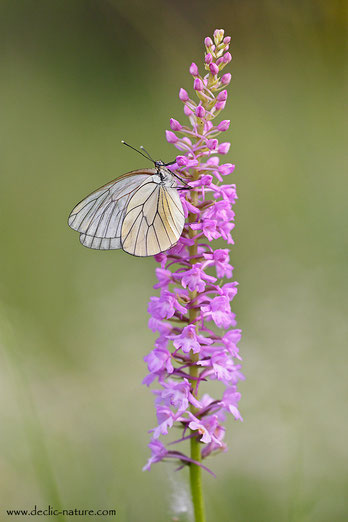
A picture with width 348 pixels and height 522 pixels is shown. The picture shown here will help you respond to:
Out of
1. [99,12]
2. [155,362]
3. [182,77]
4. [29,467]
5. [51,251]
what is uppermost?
[99,12]

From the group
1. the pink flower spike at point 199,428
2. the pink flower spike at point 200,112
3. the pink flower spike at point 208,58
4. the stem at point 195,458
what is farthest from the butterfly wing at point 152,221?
the pink flower spike at point 199,428

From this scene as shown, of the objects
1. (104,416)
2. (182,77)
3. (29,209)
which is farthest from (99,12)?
(104,416)

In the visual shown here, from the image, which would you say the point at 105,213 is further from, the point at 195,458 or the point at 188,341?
the point at 195,458

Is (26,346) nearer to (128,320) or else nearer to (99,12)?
(128,320)

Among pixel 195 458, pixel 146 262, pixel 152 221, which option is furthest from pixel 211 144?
→ pixel 146 262

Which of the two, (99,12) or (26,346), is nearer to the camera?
(26,346)

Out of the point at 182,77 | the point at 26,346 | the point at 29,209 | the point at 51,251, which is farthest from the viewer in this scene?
the point at 182,77

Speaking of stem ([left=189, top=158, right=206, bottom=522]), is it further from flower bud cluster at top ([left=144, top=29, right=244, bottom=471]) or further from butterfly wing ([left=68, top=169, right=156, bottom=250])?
butterfly wing ([left=68, top=169, right=156, bottom=250])
